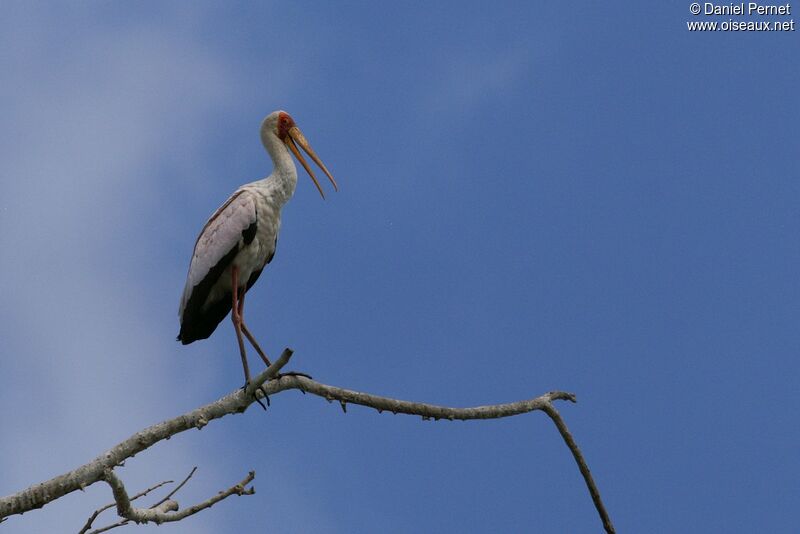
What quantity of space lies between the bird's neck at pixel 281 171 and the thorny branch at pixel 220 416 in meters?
2.09

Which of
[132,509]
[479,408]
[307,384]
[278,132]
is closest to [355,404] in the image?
[307,384]

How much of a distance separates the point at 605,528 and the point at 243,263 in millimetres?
3560

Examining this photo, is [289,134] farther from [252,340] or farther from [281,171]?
[252,340]

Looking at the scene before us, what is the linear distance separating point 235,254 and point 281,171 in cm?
98

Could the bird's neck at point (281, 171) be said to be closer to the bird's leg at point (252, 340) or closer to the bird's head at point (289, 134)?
the bird's head at point (289, 134)

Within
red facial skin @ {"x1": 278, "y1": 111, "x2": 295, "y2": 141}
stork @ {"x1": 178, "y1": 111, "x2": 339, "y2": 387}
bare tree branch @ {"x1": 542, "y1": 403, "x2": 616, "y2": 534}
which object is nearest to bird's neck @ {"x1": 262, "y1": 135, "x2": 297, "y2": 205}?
stork @ {"x1": 178, "y1": 111, "x2": 339, "y2": 387}

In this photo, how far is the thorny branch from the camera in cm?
674

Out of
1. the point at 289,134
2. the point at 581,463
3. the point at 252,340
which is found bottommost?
the point at 581,463

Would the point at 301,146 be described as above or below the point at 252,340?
above

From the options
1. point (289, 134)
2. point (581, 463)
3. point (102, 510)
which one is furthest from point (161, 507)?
point (289, 134)

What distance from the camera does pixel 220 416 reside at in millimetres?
7305

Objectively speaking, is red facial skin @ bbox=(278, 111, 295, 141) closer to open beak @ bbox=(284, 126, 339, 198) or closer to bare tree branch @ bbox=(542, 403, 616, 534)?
open beak @ bbox=(284, 126, 339, 198)

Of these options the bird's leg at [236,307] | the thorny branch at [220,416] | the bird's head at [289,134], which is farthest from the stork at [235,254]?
the thorny branch at [220,416]

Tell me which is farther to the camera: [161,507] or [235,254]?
[235,254]
